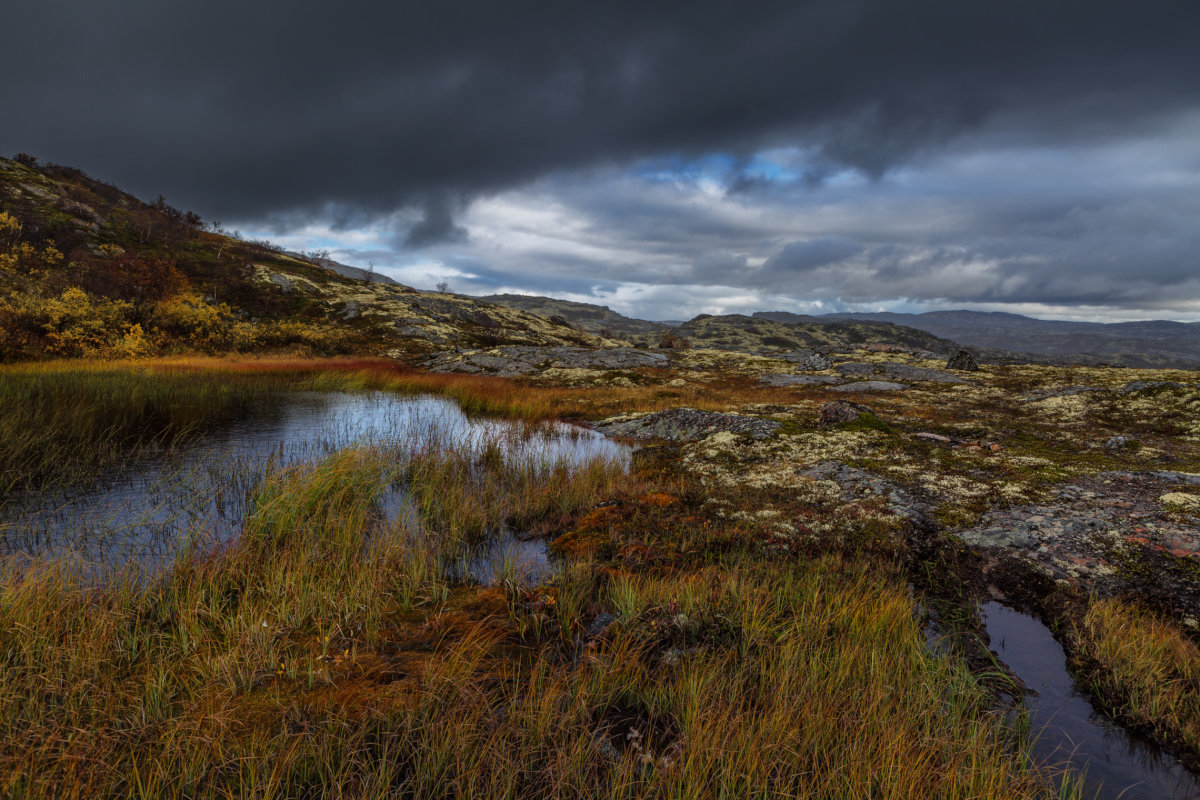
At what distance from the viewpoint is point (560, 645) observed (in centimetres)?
626

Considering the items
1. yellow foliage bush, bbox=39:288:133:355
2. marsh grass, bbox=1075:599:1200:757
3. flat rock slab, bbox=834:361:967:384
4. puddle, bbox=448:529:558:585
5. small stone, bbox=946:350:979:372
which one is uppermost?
yellow foliage bush, bbox=39:288:133:355

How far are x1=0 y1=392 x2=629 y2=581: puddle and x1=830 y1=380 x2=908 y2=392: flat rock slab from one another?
24113 millimetres

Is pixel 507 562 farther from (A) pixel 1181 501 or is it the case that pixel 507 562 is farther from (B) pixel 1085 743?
(A) pixel 1181 501

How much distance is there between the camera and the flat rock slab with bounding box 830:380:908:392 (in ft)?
115

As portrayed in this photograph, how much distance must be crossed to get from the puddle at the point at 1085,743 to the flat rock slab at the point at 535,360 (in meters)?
43.4

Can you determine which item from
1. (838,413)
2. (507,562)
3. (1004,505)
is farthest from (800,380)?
(507,562)

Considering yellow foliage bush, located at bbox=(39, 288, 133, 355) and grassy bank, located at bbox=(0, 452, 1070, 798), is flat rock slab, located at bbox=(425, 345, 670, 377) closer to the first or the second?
yellow foliage bush, located at bbox=(39, 288, 133, 355)

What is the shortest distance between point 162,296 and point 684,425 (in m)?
59.8

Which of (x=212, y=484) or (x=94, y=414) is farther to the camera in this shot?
(x=94, y=414)

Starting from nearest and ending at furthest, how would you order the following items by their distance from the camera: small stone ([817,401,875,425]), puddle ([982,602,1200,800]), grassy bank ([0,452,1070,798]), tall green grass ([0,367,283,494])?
grassy bank ([0,452,1070,798]) < puddle ([982,602,1200,800]) < tall green grass ([0,367,283,494]) < small stone ([817,401,875,425])

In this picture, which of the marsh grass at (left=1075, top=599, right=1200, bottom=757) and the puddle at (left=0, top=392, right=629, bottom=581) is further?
the puddle at (left=0, top=392, right=629, bottom=581)

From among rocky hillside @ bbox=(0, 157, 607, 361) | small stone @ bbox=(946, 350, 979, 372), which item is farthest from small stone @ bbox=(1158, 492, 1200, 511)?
rocky hillside @ bbox=(0, 157, 607, 361)

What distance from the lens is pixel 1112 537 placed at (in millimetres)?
9055

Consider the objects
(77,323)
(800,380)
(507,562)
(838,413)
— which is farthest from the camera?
(800,380)
